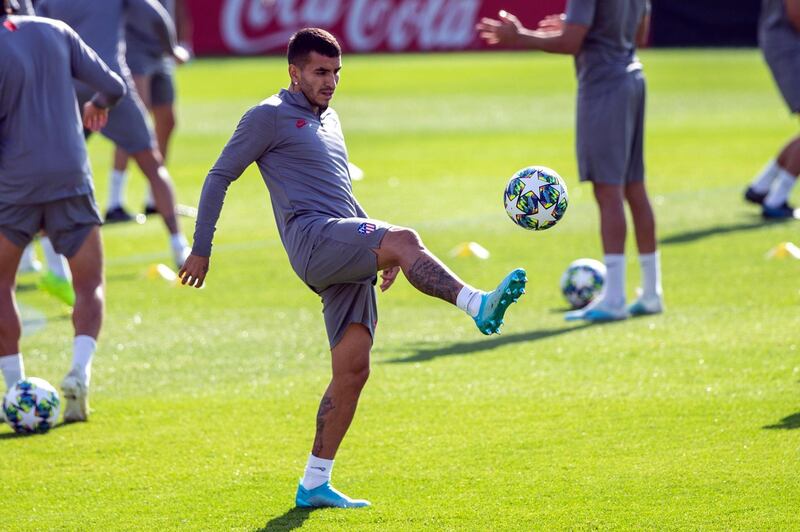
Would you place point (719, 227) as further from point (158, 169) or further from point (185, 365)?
point (185, 365)

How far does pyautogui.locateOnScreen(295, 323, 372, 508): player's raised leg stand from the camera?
6.09 m

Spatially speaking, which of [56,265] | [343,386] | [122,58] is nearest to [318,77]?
[343,386]

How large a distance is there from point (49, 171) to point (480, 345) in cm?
321

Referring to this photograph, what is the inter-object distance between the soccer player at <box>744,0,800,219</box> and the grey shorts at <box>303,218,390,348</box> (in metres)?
7.76

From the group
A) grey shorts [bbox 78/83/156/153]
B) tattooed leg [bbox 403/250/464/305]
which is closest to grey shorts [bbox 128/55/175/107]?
grey shorts [bbox 78/83/156/153]

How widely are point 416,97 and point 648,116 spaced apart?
6055mm

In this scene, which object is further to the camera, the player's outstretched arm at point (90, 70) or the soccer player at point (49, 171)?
the player's outstretched arm at point (90, 70)

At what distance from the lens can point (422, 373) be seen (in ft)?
28.1

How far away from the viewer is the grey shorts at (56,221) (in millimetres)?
7637

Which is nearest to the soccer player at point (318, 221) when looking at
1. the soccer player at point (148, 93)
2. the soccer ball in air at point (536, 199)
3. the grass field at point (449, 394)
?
the grass field at point (449, 394)

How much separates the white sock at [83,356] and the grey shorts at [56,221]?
Result: 0.49 m

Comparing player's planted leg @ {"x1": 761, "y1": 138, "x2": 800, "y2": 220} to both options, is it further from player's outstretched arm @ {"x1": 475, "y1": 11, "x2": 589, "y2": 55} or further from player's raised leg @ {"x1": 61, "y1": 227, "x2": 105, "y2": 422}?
player's raised leg @ {"x1": 61, "y1": 227, "x2": 105, "y2": 422}

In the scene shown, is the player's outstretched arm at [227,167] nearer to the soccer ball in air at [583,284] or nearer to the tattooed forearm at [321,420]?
the tattooed forearm at [321,420]

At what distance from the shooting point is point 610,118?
977cm
